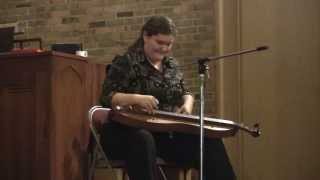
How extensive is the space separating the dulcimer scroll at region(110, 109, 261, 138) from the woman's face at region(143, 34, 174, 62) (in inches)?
14.7

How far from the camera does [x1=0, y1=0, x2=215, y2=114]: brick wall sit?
14.7 ft

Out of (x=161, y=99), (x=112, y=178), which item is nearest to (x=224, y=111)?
(x=112, y=178)

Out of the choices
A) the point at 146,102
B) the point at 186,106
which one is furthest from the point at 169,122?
the point at 186,106

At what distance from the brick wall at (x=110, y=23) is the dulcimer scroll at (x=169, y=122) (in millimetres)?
1360

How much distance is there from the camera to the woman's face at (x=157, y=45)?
317 centimetres

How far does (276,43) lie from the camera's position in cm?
436

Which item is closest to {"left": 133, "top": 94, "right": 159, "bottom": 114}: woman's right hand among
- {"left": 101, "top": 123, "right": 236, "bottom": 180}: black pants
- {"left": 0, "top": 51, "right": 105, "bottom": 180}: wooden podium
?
{"left": 101, "top": 123, "right": 236, "bottom": 180}: black pants

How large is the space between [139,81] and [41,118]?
0.70m

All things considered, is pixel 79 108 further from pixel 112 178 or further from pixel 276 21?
pixel 276 21

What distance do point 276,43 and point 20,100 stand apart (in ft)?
6.13

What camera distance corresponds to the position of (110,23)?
187 inches

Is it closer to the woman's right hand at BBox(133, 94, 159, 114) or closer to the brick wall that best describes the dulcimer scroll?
the woman's right hand at BBox(133, 94, 159, 114)

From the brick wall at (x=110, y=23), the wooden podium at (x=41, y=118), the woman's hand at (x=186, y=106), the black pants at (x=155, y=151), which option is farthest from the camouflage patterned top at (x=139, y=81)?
the brick wall at (x=110, y=23)

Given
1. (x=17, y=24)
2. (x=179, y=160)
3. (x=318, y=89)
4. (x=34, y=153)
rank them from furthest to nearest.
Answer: (x=17, y=24) → (x=318, y=89) → (x=34, y=153) → (x=179, y=160)
